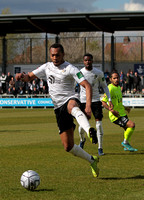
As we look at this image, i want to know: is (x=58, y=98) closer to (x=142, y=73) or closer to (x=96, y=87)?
(x=96, y=87)

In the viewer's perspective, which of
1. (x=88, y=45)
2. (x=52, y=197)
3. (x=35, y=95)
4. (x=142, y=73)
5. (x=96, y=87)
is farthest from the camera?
(x=88, y=45)

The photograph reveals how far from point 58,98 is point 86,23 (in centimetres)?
3275

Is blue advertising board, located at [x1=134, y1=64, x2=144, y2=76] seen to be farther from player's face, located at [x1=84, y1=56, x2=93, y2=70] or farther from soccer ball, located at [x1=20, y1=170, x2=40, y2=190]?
soccer ball, located at [x1=20, y1=170, x2=40, y2=190]

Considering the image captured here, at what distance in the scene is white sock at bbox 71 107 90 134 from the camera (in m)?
6.78

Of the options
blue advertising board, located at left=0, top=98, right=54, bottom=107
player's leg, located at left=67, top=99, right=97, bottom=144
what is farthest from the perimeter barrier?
player's leg, located at left=67, top=99, right=97, bottom=144

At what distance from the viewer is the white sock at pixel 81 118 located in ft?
22.2

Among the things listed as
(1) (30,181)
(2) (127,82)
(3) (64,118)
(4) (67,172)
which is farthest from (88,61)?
(2) (127,82)

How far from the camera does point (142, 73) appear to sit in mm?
38719

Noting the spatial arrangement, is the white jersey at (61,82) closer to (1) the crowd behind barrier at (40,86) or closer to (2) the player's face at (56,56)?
(2) the player's face at (56,56)

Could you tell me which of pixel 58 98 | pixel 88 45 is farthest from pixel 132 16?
pixel 58 98

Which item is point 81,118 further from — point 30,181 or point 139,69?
point 139,69

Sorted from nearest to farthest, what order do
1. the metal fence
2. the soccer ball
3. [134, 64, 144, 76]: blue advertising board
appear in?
the soccer ball < [134, 64, 144, 76]: blue advertising board < the metal fence

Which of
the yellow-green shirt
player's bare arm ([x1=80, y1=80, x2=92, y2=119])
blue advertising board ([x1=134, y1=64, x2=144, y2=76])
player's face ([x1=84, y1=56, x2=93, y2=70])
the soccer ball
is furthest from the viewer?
blue advertising board ([x1=134, y1=64, x2=144, y2=76])

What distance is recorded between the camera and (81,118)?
6941 mm
